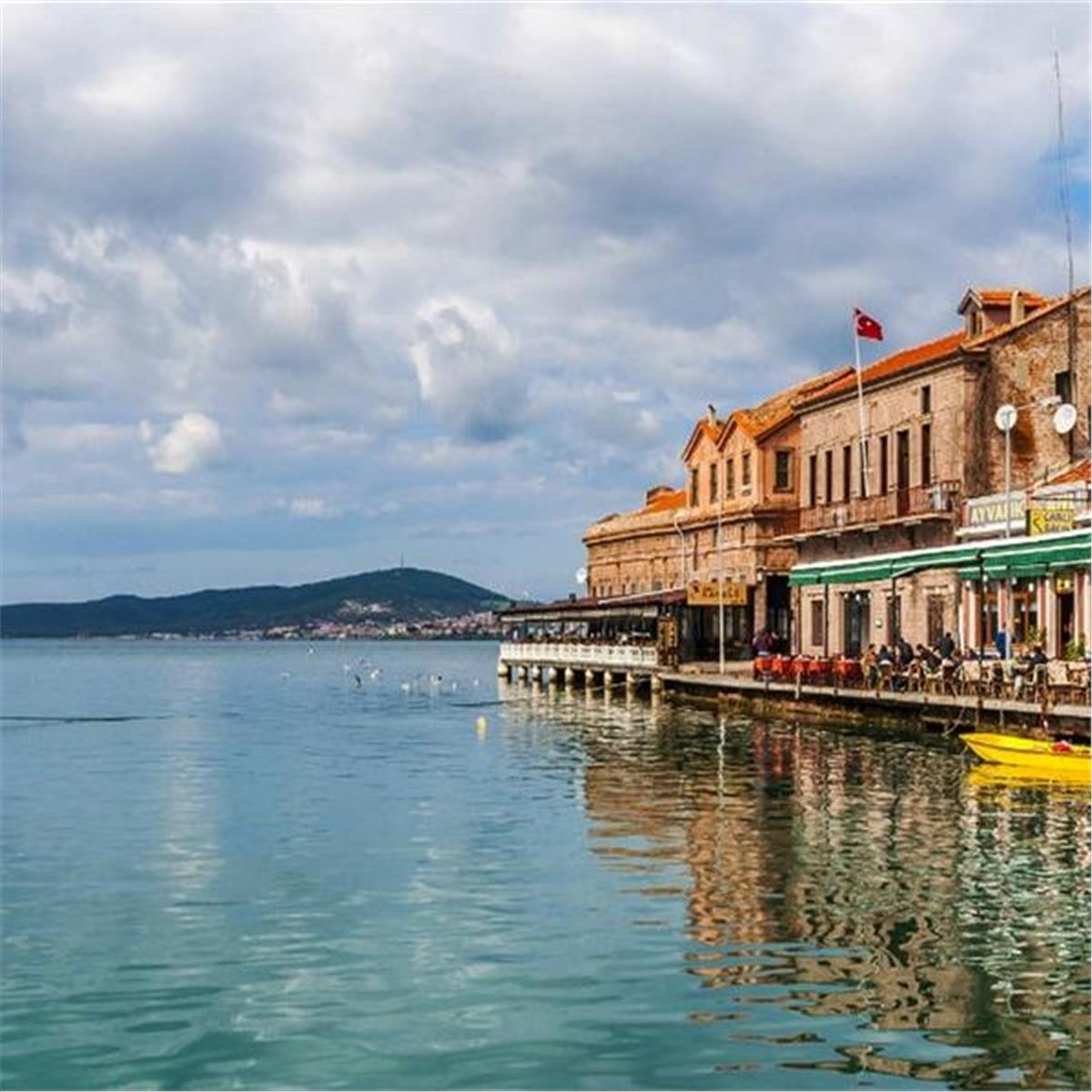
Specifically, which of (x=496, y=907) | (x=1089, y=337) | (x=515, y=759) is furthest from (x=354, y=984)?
(x=1089, y=337)

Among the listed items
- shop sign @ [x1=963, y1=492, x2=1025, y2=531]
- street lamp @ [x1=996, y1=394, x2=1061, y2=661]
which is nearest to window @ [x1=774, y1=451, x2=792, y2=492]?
street lamp @ [x1=996, y1=394, x2=1061, y2=661]

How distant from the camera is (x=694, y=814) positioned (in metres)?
31.4

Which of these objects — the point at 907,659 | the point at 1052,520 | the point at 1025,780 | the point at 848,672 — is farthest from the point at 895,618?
the point at 1025,780

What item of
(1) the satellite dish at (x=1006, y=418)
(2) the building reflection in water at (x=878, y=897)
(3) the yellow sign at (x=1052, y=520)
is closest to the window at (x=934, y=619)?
(1) the satellite dish at (x=1006, y=418)

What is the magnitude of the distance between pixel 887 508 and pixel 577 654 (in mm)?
25499

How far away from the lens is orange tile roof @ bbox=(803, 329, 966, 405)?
6475 centimetres

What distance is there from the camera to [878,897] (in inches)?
870

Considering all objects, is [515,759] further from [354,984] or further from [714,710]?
[354,984]

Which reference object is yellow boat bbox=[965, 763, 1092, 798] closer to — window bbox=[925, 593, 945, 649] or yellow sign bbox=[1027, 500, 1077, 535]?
yellow sign bbox=[1027, 500, 1077, 535]

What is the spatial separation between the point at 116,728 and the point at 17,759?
16068mm

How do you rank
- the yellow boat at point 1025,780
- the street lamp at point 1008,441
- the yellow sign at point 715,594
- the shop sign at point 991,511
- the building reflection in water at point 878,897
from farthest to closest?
the yellow sign at point 715,594 < the shop sign at point 991,511 < the street lamp at point 1008,441 < the yellow boat at point 1025,780 < the building reflection in water at point 878,897

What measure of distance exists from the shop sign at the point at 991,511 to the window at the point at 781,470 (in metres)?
20.8

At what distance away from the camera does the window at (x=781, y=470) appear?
8169 centimetres

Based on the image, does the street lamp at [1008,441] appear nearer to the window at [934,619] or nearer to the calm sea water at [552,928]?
the window at [934,619]
